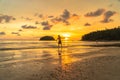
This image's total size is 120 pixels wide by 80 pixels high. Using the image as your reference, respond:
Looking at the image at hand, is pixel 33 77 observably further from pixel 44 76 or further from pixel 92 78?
pixel 92 78

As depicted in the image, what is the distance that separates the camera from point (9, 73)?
21.3 meters

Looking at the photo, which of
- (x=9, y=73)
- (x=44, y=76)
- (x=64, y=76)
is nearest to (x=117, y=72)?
(x=64, y=76)

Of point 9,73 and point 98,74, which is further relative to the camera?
point 9,73

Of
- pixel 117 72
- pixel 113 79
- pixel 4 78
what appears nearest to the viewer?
pixel 113 79

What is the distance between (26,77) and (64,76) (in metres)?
2.79

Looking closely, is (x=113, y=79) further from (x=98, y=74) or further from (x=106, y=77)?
(x=98, y=74)

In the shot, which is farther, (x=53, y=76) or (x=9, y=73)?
(x=9, y=73)

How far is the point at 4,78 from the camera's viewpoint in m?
19.1

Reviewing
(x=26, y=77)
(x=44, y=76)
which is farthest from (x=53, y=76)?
(x=26, y=77)

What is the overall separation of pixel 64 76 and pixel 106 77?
3029 millimetres

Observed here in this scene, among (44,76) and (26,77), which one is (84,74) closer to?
(44,76)

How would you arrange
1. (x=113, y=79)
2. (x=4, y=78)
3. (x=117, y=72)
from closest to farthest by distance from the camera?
(x=113, y=79), (x=4, y=78), (x=117, y=72)

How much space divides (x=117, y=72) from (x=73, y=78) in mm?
4185

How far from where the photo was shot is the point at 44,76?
63.6ft
